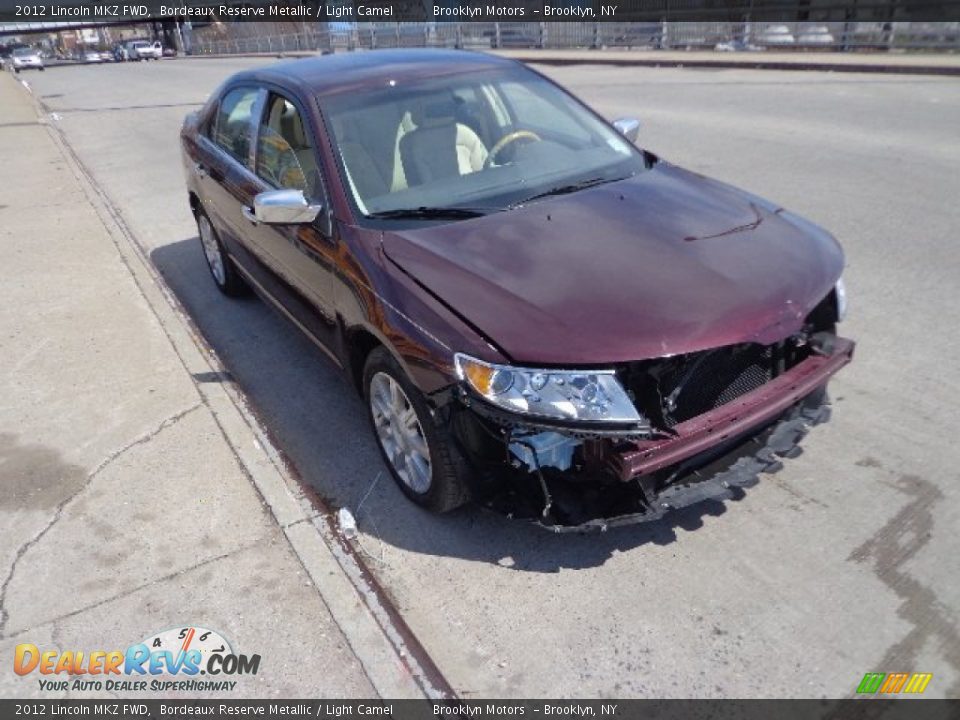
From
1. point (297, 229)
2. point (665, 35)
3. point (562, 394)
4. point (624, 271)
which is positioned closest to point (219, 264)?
point (297, 229)

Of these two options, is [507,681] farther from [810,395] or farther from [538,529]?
[810,395]

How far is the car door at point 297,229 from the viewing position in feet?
11.4

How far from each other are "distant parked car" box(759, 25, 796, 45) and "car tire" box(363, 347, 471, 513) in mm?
20746

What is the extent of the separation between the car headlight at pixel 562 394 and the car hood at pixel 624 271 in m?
0.06

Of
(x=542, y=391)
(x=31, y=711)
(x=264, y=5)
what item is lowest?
(x=31, y=711)

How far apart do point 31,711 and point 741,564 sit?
2.51 meters

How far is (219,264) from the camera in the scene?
5.80 meters

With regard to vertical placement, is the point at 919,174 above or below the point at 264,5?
below

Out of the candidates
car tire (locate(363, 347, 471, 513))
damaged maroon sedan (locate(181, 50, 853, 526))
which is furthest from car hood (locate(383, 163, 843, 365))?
car tire (locate(363, 347, 471, 513))

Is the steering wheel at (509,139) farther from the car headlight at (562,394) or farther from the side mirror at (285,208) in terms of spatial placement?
the car headlight at (562,394)

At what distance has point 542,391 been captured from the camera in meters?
2.48

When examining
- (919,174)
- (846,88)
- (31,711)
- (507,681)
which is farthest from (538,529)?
(846,88)

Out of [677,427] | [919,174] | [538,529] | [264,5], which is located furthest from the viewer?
[264,5]

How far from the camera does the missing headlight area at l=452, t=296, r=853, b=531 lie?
249 cm
